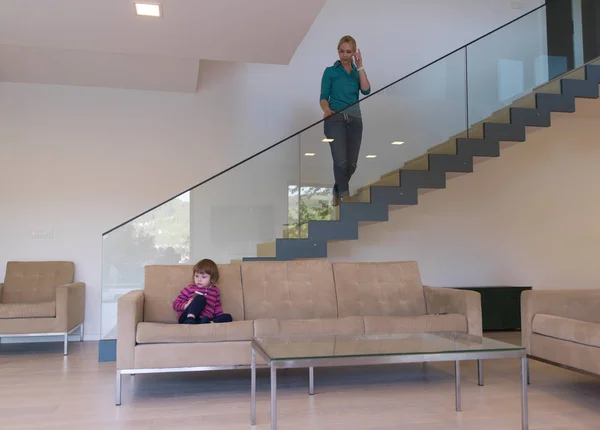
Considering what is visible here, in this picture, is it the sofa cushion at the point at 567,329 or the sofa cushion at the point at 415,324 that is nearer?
the sofa cushion at the point at 567,329

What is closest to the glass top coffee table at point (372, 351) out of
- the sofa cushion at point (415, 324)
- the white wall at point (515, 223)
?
the sofa cushion at point (415, 324)

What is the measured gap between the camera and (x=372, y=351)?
2660 millimetres

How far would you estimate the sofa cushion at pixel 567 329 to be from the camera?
330 cm

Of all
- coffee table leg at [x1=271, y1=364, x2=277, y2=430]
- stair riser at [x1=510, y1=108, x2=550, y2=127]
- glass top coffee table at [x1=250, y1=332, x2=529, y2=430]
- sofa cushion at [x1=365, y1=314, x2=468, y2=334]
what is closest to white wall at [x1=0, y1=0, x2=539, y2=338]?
stair riser at [x1=510, y1=108, x2=550, y2=127]

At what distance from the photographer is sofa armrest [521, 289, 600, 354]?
3.97m

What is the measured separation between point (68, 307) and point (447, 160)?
13.1ft

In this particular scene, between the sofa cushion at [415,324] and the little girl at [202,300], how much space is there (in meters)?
1.07

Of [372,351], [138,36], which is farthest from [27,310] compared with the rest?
[372,351]

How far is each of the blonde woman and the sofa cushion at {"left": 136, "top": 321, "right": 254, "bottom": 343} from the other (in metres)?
1.92

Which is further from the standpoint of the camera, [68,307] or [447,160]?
[447,160]

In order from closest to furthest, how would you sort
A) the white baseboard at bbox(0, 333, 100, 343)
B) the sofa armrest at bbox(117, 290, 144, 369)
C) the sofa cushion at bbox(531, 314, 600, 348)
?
the sofa cushion at bbox(531, 314, 600, 348), the sofa armrest at bbox(117, 290, 144, 369), the white baseboard at bbox(0, 333, 100, 343)

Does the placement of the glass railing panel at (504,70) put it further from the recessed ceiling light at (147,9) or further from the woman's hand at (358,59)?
the recessed ceiling light at (147,9)

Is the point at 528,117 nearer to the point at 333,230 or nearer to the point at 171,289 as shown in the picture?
the point at 333,230

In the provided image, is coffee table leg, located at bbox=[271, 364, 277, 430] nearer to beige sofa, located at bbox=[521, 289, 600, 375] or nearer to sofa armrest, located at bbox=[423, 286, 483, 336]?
sofa armrest, located at bbox=[423, 286, 483, 336]
